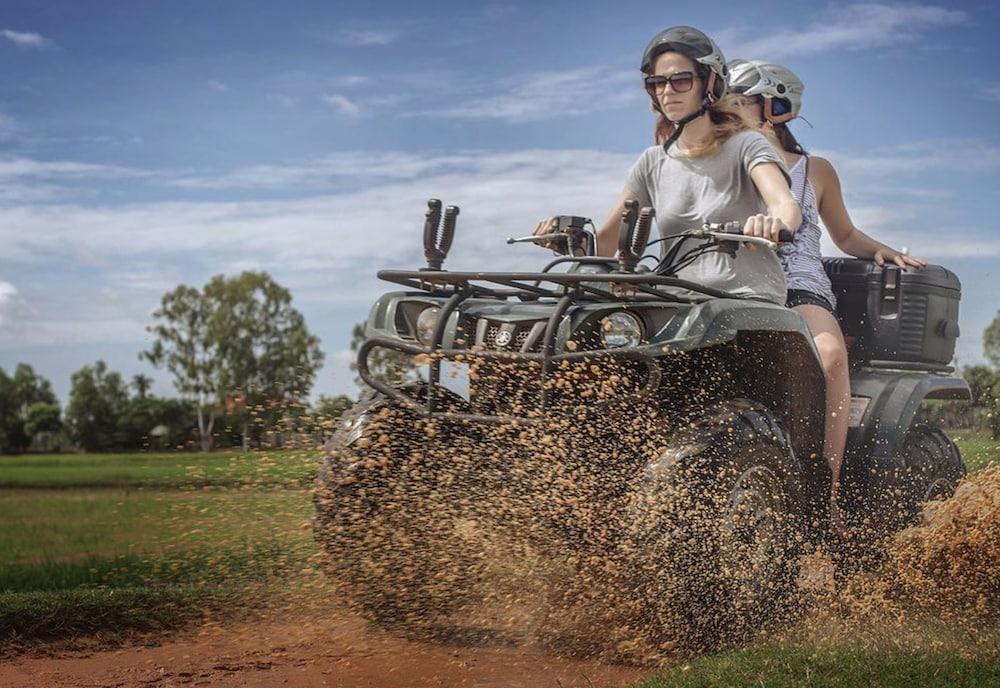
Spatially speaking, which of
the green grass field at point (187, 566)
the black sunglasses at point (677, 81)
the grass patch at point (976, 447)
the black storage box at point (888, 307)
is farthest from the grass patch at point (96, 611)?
the grass patch at point (976, 447)

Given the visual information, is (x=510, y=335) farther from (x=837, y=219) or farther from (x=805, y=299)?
(x=837, y=219)

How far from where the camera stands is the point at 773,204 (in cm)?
550

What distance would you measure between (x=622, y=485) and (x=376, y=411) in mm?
1178

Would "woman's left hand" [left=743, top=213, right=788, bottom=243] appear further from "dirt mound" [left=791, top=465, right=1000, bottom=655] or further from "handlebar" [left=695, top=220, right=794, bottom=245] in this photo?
"dirt mound" [left=791, top=465, right=1000, bottom=655]

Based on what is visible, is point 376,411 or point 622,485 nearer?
point 622,485

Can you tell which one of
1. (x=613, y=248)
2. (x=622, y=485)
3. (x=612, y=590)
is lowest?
(x=612, y=590)

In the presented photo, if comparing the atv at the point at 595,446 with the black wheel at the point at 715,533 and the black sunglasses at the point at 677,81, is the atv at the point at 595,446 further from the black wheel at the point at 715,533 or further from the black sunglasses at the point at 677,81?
the black sunglasses at the point at 677,81

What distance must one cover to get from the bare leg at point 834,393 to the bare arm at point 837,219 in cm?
126

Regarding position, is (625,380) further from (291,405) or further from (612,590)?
(291,405)

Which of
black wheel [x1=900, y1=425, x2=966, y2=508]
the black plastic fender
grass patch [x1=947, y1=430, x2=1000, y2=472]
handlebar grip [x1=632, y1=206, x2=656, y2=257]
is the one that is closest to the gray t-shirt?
handlebar grip [x1=632, y1=206, x2=656, y2=257]

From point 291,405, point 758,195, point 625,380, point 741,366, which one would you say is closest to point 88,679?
point 291,405

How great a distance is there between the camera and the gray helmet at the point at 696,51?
5.70 m

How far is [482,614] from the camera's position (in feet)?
20.0

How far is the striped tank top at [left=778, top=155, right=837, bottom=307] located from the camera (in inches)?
245
